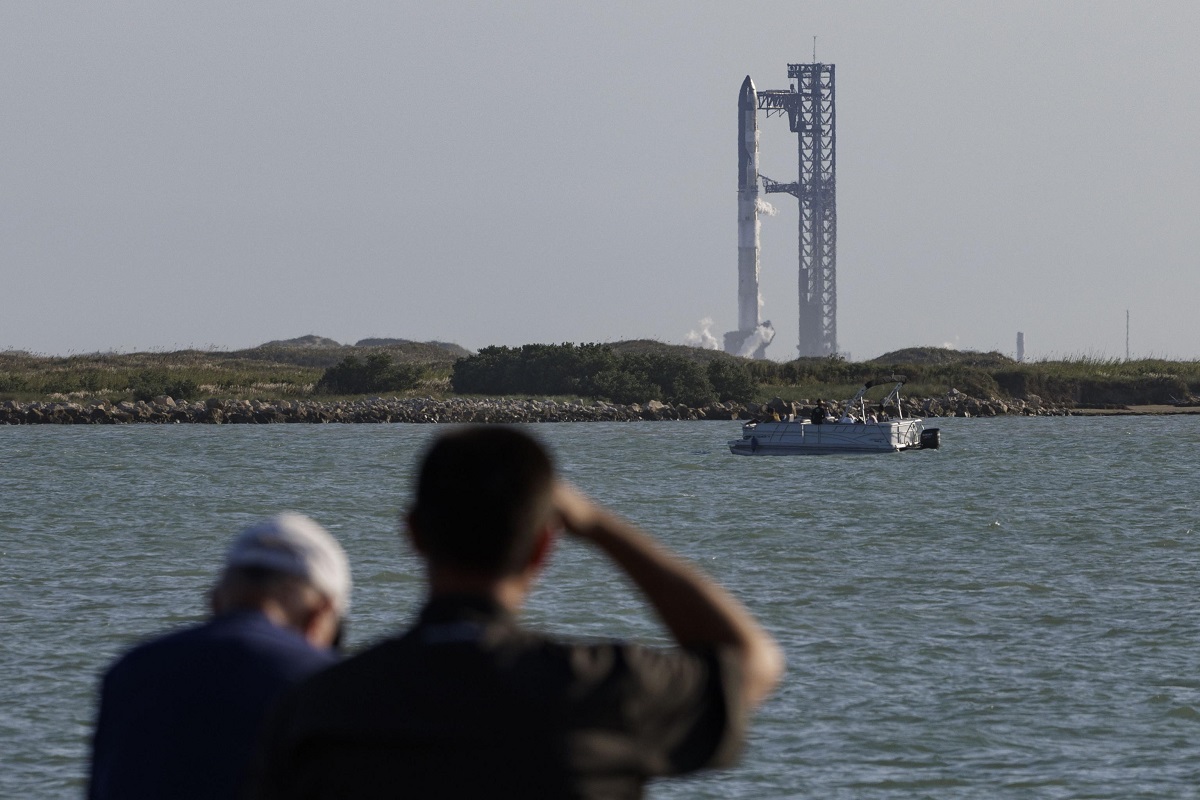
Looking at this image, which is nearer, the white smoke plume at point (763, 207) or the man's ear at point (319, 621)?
the man's ear at point (319, 621)

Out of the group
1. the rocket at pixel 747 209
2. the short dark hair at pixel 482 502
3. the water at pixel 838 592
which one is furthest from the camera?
the rocket at pixel 747 209

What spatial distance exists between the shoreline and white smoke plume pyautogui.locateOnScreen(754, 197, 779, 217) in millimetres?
67930

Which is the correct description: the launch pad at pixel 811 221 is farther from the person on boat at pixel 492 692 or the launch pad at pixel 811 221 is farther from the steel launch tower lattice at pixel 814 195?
the person on boat at pixel 492 692

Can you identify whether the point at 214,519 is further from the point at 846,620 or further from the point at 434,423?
the point at 434,423

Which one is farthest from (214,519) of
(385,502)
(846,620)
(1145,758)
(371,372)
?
(371,372)

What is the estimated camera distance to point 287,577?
3.79 m

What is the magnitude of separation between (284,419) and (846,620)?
72.3 m

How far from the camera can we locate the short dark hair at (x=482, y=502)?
306 centimetres

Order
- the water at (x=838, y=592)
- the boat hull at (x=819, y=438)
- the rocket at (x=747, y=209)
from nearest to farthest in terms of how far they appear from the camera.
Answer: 1. the water at (x=838, y=592)
2. the boat hull at (x=819, y=438)
3. the rocket at (x=747, y=209)

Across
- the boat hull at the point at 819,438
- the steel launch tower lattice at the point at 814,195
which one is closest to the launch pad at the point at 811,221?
the steel launch tower lattice at the point at 814,195

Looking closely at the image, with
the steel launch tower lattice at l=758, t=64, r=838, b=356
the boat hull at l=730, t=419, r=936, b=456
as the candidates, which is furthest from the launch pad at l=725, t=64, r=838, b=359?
the boat hull at l=730, t=419, r=936, b=456

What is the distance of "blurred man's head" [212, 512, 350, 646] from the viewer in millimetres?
3760

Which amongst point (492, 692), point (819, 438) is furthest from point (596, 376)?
point (492, 692)

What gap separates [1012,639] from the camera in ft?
65.7
